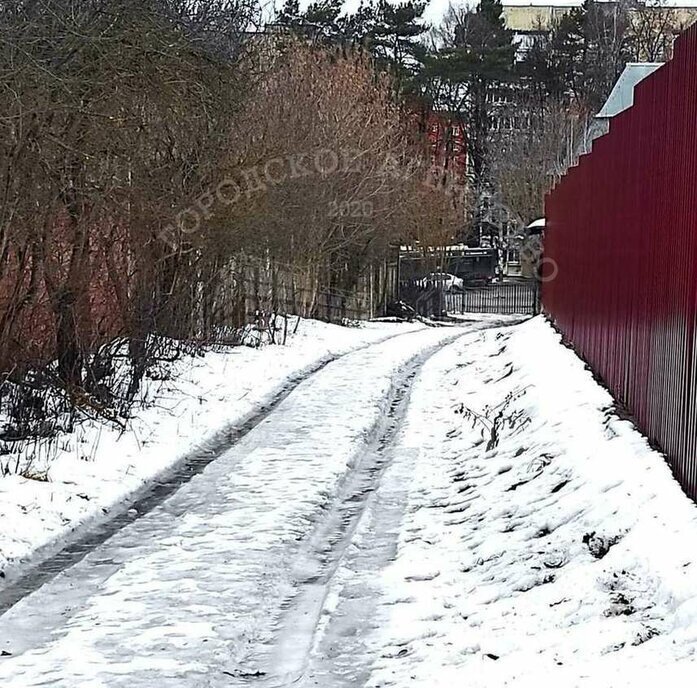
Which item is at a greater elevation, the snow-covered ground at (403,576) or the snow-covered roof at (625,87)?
the snow-covered roof at (625,87)

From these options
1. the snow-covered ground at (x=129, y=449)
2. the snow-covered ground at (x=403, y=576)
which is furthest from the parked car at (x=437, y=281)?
the snow-covered ground at (x=403, y=576)

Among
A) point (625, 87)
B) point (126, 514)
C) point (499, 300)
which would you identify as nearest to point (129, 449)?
point (126, 514)

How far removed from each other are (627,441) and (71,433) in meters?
5.51

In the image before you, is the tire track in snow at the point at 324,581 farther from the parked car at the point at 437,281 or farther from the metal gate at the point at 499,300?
the metal gate at the point at 499,300

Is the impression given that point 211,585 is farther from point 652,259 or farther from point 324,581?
point 652,259

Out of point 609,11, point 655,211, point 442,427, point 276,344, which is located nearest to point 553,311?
point 276,344

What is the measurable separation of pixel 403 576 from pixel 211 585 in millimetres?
1084

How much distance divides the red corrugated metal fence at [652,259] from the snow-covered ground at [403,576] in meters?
0.29

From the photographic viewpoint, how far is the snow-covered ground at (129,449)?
719 centimetres

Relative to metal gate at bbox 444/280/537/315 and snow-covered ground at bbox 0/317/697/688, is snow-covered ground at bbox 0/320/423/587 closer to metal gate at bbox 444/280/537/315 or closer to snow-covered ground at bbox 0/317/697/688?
snow-covered ground at bbox 0/317/697/688

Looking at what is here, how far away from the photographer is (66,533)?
23.5ft

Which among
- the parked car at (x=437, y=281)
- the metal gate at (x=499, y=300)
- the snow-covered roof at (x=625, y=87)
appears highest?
the snow-covered roof at (x=625, y=87)

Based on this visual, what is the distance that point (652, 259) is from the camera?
275 inches

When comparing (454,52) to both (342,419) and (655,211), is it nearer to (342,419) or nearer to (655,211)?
(342,419)
